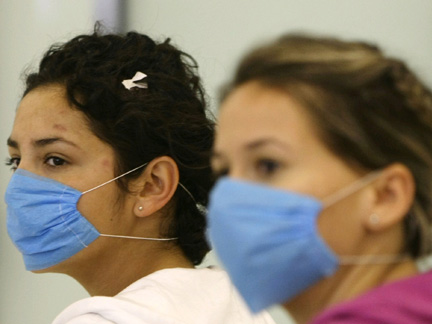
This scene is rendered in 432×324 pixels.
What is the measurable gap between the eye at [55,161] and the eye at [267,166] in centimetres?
75

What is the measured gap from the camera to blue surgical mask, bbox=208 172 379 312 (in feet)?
3.05

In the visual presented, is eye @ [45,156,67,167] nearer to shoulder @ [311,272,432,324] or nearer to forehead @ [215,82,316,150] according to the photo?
forehead @ [215,82,316,150]

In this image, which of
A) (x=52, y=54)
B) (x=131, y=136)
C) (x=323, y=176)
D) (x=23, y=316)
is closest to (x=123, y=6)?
(x=52, y=54)

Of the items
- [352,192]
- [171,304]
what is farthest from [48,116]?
[352,192]

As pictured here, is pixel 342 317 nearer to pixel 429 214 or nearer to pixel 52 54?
pixel 429 214

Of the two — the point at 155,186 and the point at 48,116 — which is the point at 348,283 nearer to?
the point at 155,186

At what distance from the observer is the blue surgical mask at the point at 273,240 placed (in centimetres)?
93

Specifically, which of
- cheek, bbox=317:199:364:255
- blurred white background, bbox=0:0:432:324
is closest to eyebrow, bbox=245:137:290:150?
cheek, bbox=317:199:364:255

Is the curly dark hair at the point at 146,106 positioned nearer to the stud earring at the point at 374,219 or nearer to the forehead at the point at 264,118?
the forehead at the point at 264,118

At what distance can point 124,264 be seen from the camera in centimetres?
165

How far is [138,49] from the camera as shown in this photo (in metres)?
1.72

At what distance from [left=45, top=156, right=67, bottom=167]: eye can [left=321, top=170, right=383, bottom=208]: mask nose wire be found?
834 mm

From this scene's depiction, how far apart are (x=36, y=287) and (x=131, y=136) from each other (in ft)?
4.21

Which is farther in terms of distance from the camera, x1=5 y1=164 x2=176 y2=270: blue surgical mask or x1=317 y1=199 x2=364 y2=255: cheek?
x1=5 y1=164 x2=176 y2=270: blue surgical mask
